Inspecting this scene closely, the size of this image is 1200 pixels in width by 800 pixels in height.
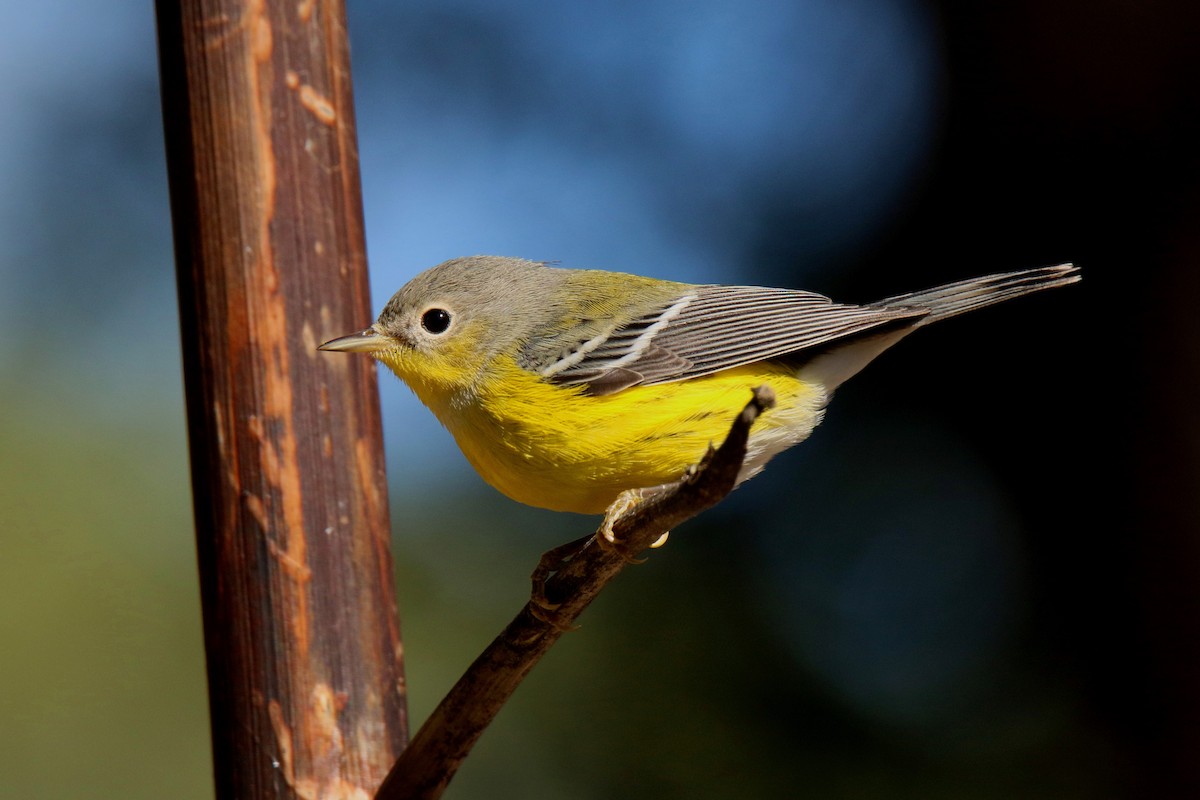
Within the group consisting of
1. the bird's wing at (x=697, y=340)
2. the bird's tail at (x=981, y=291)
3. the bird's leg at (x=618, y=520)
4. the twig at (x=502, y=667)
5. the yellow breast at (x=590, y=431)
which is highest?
the bird's tail at (x=981, y=291)

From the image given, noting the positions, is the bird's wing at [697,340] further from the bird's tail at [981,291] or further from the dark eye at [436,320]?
the dark eye at [436,320]

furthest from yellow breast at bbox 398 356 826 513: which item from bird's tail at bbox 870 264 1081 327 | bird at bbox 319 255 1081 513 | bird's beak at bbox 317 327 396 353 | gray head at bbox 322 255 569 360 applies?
bird's tail at bbox 870 264 1081 327

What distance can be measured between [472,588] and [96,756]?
227 cm

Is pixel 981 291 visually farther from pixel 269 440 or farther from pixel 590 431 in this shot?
pixel 269 440

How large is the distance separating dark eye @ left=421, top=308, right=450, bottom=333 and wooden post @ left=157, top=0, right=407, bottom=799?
60 centimetres

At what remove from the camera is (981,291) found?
330cm

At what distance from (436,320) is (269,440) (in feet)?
2.94

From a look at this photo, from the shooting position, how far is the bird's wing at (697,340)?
321 cm

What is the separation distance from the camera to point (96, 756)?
19.0ft

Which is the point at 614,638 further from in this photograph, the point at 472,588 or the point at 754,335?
the point at 754,335

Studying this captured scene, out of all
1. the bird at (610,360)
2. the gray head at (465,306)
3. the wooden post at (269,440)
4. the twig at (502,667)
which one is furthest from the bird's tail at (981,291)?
the wooden post at (269,440)

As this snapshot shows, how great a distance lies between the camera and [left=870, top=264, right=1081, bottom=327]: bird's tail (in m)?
3.19

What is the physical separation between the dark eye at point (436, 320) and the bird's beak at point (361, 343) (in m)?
0.32

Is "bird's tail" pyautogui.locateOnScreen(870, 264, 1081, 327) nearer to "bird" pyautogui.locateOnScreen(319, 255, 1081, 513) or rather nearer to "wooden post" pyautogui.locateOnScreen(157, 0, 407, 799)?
"bird" pyautogui.locateOnScreen(319, 255, 1081, 513)
